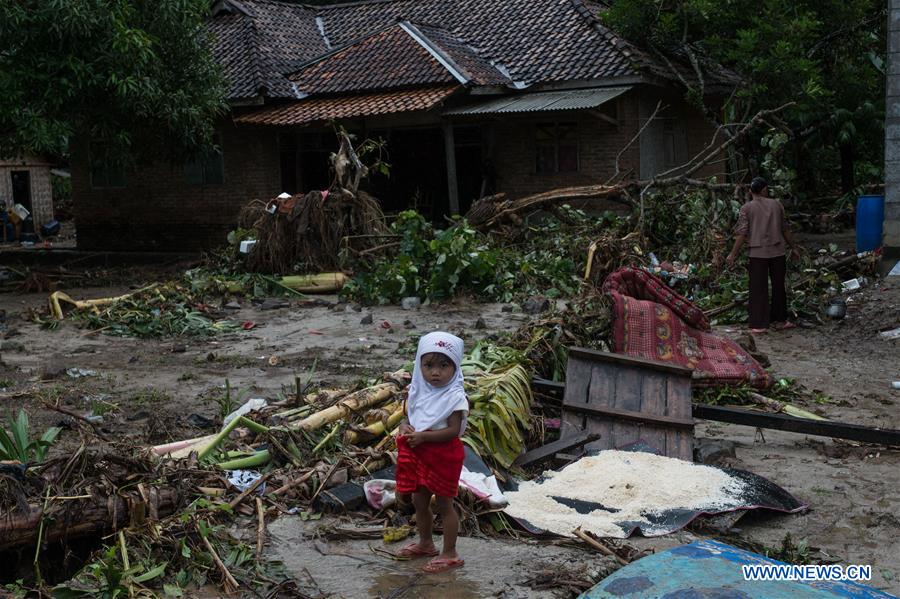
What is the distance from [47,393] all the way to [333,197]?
706cm

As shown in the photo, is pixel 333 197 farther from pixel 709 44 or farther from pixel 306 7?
pixel 306 7

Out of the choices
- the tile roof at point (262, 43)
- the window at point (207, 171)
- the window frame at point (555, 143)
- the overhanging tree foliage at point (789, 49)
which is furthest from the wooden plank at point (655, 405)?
the window at point (207, 171)

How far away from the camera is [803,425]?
5.91m

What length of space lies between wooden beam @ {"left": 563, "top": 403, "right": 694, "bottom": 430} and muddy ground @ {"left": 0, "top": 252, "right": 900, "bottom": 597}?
40 cm

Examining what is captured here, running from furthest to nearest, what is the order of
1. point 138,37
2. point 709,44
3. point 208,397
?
point 709,44, point 138,37, point 208,397

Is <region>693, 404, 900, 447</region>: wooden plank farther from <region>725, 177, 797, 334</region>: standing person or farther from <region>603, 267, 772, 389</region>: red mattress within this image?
<region>725, 177, 797, 334</region>: standing person

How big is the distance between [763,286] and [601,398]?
4.61 m

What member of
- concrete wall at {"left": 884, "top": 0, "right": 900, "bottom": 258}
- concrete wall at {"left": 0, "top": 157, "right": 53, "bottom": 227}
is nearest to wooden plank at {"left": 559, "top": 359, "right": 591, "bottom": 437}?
concrete wall at {"left": 884, "top": 0, "right": 900, "bottom": 258}

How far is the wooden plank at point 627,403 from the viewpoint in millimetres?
5959

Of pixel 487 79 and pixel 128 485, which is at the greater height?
pixel 487 79

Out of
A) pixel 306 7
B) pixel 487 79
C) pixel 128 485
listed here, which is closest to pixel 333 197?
pixel 487 79

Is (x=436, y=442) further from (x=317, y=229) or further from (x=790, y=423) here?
(x=317, y=229)

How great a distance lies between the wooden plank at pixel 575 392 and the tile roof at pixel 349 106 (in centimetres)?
1186

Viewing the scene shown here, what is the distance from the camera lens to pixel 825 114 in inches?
868
